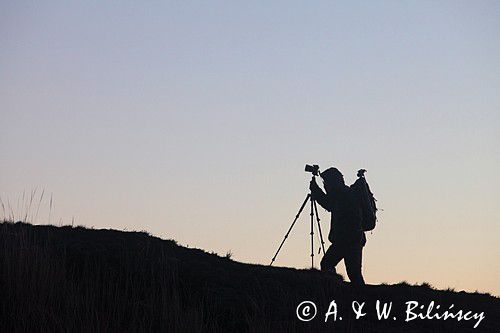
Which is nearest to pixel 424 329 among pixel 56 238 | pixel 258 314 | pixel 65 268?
pixel 258 314

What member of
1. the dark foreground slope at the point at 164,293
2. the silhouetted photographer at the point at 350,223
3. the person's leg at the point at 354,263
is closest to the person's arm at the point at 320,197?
the silhouetted photographer at the point at 350,223

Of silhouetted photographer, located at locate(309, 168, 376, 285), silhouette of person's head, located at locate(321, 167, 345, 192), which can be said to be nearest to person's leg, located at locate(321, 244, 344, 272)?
silhouetted photographer, located at locate(309, 168, 376, 285)

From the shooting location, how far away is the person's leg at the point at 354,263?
17.5 metres

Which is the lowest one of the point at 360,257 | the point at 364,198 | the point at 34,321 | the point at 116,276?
the point at 34,321

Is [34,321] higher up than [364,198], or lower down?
lower down

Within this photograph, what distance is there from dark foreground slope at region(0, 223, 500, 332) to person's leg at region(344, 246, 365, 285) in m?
1.60

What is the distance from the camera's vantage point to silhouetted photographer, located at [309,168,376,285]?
57.7 feet

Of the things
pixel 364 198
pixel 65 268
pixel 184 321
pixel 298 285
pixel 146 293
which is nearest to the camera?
pixel 184 321

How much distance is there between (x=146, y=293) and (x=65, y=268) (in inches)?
61.2

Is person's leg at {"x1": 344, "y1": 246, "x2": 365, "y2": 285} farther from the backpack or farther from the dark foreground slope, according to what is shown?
the dark foreground slope

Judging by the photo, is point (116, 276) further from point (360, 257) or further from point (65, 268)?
point (360, 257)

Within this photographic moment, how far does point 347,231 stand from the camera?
695 inches

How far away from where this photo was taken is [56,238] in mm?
14859

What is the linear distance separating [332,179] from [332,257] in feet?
5.39
